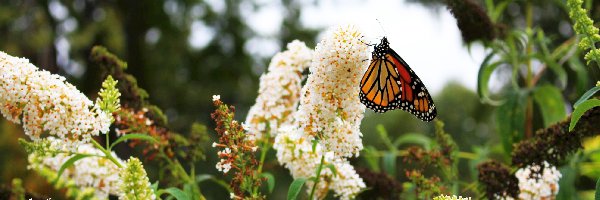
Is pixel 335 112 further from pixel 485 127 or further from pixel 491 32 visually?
pixel 485 127

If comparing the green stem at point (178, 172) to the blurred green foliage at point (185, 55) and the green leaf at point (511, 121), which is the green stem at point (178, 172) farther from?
the blurred green foliage at point (185, 55)

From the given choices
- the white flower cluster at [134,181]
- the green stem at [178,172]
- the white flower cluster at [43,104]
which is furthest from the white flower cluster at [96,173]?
the white flower cluster at [134,181]

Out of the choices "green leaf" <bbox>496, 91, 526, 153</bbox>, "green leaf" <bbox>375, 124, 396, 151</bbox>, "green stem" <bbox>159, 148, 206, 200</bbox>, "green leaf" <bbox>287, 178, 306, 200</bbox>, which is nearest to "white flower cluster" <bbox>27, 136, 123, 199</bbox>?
"green stem" <bbox>159, 148, 206, 200</bbox>

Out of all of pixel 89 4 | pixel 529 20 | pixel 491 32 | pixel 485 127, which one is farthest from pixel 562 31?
pixel 89 4

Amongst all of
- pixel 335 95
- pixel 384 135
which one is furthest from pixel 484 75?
pixel 335 95

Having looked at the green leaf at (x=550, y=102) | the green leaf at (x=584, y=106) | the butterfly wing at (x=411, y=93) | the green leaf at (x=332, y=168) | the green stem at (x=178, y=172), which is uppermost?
the green leaf at (x=550, y=102)

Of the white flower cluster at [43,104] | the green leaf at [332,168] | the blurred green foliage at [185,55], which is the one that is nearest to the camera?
the white flower cluster at [43,104]

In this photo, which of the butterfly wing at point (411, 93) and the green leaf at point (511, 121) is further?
the green leaf at point (511, 121)

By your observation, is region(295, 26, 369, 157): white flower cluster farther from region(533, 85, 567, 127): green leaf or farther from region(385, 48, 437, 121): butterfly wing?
region(533, 85, 567, 127): green leaf

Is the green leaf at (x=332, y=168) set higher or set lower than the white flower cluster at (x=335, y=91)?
lower
